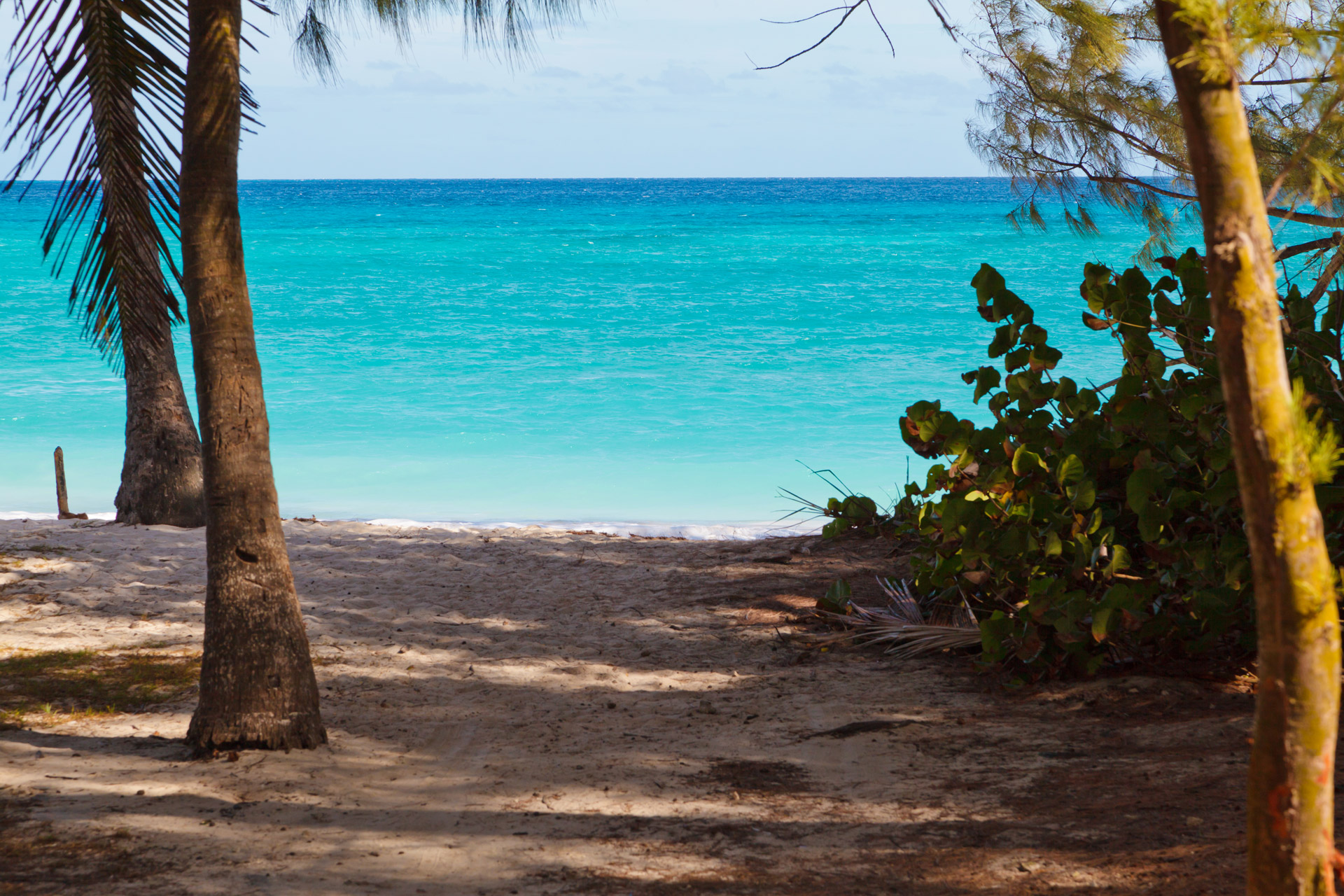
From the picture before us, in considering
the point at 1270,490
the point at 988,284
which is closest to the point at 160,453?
the point at 988,284

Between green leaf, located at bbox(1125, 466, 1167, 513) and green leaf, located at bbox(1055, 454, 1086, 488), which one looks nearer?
green leaf, located at bbox(1125, 466, 1167, 513)

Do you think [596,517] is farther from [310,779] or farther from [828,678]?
[310,779]

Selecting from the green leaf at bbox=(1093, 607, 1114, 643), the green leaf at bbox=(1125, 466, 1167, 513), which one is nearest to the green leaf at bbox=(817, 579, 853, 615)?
the green leaf at bbox=(1093, 607, 1114, 643)

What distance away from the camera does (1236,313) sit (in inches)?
55.9

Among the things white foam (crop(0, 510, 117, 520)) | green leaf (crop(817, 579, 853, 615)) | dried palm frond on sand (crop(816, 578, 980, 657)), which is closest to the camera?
dried palm frond on sand (crop(816, 578, 980, 657))

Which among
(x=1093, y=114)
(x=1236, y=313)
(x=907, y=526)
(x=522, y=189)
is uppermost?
(x=522, y=189)

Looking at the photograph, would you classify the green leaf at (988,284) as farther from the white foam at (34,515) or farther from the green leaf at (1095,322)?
the white foam at (34,515)

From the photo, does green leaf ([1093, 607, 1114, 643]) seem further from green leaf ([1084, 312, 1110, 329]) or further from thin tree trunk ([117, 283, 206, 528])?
thin tree trunk ([117, 283, 206, 528])

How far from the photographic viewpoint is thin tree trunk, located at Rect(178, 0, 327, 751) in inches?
128

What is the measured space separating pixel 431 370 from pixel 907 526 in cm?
1413

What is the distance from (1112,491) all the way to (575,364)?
50.2 feet

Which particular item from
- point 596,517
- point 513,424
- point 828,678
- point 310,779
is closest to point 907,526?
point 828,678

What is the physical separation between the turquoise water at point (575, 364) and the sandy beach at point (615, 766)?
5427mm

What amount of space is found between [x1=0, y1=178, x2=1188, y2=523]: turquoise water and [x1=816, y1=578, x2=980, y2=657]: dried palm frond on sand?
5473 mm
